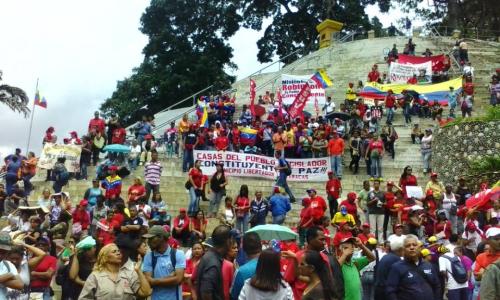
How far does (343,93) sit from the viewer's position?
2827 cm

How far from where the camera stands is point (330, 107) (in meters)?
24.0

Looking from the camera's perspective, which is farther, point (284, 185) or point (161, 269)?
point (284, 185)

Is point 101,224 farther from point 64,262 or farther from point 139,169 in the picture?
point 139,169

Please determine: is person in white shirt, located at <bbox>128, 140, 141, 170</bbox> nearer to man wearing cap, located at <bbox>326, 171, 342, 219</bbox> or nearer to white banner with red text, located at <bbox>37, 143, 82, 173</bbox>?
white banner with red text, located at <bbox>37, 143, 82, 173</bbox>

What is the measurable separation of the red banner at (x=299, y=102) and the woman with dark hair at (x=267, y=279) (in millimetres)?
16559

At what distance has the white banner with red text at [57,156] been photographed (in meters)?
17.8

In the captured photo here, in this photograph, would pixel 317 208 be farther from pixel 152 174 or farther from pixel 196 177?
pixel 152 174

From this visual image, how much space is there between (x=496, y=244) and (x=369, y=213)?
7.48 m

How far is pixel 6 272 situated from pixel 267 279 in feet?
7.36

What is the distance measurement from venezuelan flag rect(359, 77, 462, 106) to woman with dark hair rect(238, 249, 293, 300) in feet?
66.6

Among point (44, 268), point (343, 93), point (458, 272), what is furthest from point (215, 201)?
point (343, 93)

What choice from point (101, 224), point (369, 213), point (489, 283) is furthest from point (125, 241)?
point (369, 213)

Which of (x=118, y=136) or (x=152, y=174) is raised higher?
(x=118, y=136)

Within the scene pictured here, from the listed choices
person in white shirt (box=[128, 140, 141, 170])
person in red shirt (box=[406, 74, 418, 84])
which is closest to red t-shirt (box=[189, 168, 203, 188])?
person in white shirt (box=[128, 140, 141, 170])
